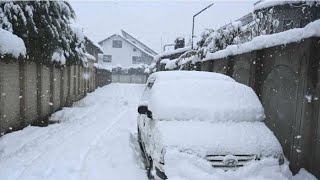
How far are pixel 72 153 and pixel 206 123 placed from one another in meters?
3.86

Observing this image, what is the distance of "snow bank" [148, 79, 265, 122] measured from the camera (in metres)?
5.49

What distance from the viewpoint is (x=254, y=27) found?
37.9 feet

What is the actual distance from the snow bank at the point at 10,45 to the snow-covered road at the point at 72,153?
233 centimetres

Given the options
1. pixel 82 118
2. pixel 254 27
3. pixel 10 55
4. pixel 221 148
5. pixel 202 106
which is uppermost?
pixel 254 27

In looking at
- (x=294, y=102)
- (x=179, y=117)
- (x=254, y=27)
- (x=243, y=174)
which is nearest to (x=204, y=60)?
(x=254, y=27)

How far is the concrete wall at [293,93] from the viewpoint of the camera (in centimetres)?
565

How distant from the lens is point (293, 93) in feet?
21.0

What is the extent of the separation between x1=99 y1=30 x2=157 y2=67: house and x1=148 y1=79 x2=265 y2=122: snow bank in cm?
5909

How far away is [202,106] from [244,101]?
818 millimetres

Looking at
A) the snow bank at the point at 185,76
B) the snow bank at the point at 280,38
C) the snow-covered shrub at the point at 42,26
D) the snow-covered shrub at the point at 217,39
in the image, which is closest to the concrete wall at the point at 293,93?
the snow bank at the point at 280,38

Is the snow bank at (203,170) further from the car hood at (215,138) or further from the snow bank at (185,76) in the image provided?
the snow bank at (185,76)

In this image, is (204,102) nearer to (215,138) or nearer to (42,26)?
(215,138)

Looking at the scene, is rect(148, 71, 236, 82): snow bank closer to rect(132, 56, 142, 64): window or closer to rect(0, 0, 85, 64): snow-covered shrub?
rect(0, 0, 85, 64): snow-covered shrub

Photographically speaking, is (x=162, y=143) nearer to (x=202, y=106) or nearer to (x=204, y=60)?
(x=202, y=106)
